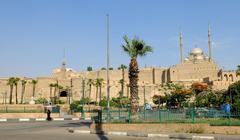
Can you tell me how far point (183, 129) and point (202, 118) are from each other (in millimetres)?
1067

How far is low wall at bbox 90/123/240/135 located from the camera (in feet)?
46.2

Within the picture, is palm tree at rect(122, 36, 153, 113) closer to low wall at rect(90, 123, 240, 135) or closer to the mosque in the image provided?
low wall at rect(90, 123, 240, 135)

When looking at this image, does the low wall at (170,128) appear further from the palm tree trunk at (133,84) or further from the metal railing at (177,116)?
the palm tree trunk at (133,84)

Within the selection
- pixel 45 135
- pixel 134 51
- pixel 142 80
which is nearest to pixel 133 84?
pixel 134 51

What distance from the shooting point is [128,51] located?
1852 centimetres

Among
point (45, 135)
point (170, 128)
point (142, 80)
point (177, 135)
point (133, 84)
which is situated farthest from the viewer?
point (142, 80)

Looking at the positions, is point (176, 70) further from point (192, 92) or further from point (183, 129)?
point (183, 129)

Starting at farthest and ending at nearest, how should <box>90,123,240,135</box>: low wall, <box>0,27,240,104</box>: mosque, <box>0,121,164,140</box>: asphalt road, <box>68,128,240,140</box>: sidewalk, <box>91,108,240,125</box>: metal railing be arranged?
<box>0,27,240,104</box>: mosque < <box>91,108,240,125</box>: metal railing < <box>90,123,240,135</box>: low wall < <box>0,121,164,140</box>: asphalt road < <box>68,128,240,140</box>: sidewalk

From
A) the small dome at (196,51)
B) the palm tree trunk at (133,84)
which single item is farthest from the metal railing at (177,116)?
the small dome at (196,51)

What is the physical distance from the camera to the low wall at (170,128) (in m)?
→ 14.1

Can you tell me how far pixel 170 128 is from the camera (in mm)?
15023

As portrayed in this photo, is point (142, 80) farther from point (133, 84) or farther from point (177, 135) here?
point (177, 135)

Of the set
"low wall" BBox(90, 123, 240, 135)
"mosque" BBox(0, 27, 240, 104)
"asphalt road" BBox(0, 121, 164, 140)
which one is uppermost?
"mosque" BBox(0, 27, 240, 104)

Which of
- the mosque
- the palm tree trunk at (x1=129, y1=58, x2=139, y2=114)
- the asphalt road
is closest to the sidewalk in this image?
the asphalt road
